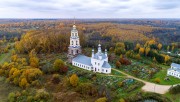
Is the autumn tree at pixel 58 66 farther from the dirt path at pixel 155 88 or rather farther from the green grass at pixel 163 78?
the green grass at pixel 163 78

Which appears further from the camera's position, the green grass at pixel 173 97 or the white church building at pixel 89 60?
the white church building at pixel 89 60

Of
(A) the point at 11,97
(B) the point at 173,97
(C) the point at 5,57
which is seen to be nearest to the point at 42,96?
(A) the point at 11,97

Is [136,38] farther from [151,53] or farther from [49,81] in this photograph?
[49,81]

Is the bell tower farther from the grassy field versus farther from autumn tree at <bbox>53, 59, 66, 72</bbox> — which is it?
the grassy field

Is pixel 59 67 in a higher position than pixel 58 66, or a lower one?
lower

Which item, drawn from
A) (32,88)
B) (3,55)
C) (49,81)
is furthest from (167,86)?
(3,55)

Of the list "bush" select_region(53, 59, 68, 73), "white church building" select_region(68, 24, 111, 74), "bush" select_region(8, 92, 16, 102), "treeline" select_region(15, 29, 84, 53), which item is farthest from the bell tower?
"bush" select_region(8, 92, 16, 102)

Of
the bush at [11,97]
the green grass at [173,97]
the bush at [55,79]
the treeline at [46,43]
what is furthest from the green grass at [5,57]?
the green grass at [173,97]

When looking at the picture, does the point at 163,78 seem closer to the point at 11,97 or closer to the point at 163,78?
the point at 163,78

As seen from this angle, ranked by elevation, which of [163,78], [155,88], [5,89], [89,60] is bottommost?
[5,89]
